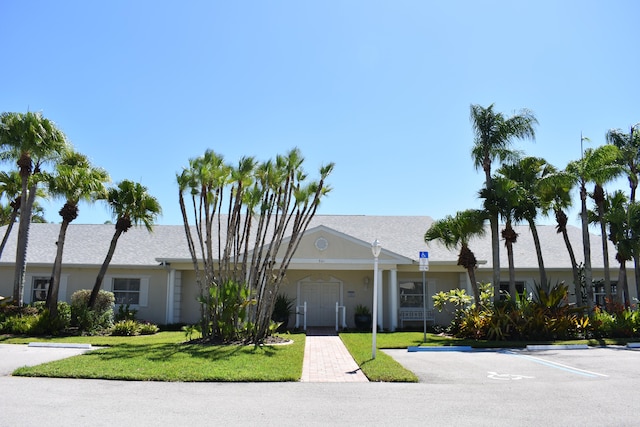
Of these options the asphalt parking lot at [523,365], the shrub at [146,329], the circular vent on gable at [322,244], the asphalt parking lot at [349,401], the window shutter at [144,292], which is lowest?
the asphalt parking lot at [349,401]

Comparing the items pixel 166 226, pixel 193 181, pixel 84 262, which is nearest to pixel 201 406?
pixel 193 181

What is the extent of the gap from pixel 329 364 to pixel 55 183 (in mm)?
11981

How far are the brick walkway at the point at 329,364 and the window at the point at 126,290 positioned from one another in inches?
390

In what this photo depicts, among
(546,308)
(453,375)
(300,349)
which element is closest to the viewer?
(453,375)

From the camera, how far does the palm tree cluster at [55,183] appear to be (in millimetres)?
17797

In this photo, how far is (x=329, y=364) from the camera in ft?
37.6

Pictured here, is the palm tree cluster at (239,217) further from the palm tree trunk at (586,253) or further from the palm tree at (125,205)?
the palm tree trunk at (586,253)

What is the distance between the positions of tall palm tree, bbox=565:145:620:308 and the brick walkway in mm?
9070

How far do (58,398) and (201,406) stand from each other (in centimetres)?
214

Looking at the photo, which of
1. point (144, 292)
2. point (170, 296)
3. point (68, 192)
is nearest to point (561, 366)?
point (170, 296)

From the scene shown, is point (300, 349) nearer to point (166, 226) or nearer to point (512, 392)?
point (512, 392)

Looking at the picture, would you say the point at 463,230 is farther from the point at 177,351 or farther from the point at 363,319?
the point at 177,351

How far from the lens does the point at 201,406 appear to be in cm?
708

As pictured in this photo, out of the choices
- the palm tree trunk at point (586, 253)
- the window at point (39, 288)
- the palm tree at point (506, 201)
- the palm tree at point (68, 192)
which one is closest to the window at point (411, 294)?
the palm tree at point (506, 201)
